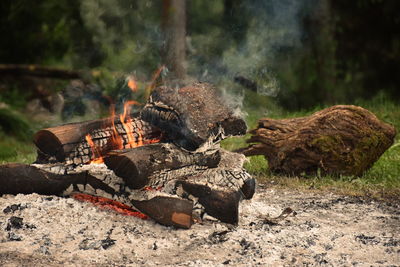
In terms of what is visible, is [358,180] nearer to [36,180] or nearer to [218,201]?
[218,201]

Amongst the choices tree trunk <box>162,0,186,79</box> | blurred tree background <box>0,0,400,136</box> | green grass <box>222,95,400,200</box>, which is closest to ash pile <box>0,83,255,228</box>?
green grass <box>222,95,400,200</box>

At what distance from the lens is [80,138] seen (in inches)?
163

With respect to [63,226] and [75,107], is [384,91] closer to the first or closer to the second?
[75,107]

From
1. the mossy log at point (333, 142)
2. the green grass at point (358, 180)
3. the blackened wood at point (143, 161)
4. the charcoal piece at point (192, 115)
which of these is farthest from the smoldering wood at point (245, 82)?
the blackened wood at point (143, 161)

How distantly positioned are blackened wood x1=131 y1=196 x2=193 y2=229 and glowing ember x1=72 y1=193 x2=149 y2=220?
18 cm

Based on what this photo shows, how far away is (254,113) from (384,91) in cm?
277

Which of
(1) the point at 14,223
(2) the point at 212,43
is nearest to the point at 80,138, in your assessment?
(1) the point at 14,223

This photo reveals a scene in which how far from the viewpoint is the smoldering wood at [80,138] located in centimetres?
408

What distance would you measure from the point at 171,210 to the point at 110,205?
57cm

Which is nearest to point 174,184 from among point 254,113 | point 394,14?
point 254,113

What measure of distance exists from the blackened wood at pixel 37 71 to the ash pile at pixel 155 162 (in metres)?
5.77

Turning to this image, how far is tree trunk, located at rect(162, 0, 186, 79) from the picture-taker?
778 cm

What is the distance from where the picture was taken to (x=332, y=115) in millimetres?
5395

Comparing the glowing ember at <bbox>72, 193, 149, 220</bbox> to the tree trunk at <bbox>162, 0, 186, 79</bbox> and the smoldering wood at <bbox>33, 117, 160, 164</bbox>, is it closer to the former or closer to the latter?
the smoldering wood at <bbox>33, 117, 160, 164</bbox>
